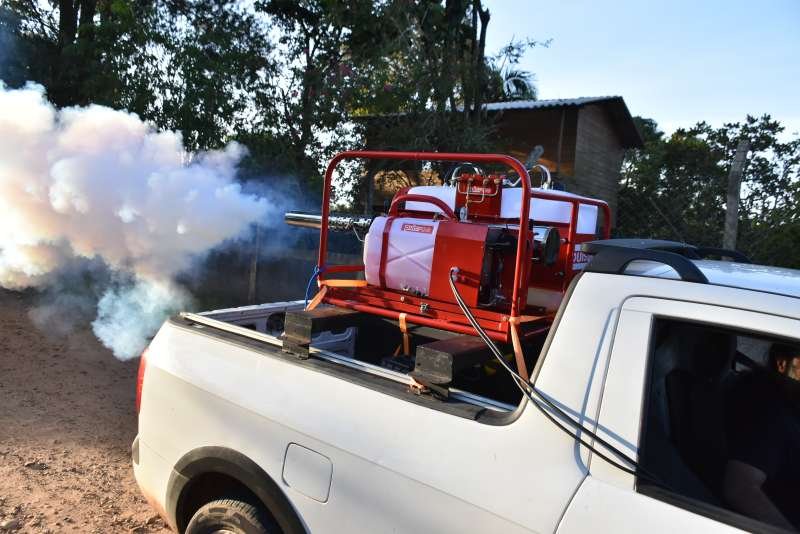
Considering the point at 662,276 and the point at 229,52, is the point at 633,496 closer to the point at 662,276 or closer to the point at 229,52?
the point at 662,276

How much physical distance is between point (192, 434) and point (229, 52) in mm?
7674

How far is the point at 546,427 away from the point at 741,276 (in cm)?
84

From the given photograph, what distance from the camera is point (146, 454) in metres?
2.61

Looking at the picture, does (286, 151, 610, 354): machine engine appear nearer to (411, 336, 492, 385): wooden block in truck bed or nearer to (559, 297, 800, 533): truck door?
(411, 336, 492, 385): wooden block in truck bed

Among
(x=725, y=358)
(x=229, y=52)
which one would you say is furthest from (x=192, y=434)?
(x=229, y=52)

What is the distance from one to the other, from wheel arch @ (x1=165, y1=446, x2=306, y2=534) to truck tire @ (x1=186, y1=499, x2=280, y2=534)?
5 centimetres

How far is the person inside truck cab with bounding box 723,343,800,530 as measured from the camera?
1.60 metres

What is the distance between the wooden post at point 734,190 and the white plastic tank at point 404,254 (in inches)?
134

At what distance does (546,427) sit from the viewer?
1.60m

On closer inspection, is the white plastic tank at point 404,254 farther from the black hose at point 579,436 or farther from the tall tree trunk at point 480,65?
the tall tree trunk at point 480,65

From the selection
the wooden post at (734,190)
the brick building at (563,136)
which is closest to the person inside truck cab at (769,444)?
the wooden post at (734,190)

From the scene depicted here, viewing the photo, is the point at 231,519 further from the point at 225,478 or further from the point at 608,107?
the point at 608,107

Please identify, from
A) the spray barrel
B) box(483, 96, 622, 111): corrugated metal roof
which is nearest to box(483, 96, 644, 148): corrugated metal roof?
box(483, 96, 622, 111): corrugated metal roof

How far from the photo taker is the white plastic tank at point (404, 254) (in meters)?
2.58
